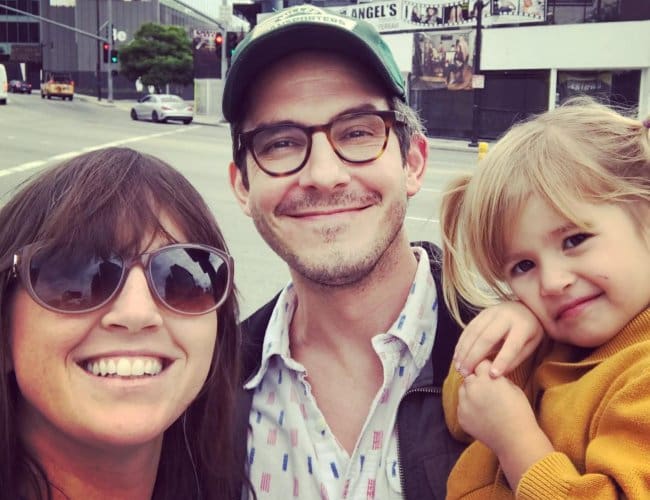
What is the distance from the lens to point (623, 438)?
1.52 meters

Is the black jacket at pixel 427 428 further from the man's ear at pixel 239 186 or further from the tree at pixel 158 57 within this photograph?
the tree at pixel 158 57

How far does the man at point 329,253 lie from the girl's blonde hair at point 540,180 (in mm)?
253

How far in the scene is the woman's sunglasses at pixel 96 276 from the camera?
5.21 feet

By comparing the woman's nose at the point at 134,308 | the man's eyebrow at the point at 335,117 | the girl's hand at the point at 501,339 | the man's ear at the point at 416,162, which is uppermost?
the man's eyebrow at the point at 335,117

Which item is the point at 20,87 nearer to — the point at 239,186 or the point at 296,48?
the point at 239,186

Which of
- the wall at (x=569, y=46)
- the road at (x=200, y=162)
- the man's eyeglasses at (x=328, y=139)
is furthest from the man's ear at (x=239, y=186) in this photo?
the wall at (x=569, y=46)

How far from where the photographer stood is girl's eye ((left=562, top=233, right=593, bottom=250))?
68.6 inches

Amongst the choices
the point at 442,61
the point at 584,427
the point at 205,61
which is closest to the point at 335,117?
the point at 584,427

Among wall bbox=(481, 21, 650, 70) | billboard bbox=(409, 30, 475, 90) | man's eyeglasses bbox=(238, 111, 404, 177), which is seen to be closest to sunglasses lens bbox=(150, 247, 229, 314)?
man's eyeglasses bbox=(238, 111, 404, 177)

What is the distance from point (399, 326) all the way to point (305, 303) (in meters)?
0.39

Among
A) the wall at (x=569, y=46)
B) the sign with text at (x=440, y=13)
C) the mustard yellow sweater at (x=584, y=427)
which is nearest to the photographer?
the mustard yellow sweater at (x=584, y=427)

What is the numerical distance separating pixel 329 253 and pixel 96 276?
2.85ft

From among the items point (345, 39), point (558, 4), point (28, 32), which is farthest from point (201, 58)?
point (345, 39)

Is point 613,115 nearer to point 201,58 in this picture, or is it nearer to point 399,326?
point 399,326
